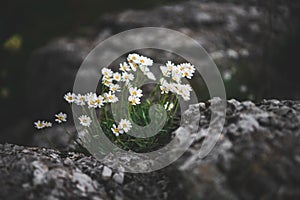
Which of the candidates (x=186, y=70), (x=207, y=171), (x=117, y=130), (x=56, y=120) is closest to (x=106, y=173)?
(x=117, y=130)

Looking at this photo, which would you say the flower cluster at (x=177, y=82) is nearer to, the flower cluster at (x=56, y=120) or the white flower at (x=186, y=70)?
the white flower at (x=186, y=70)

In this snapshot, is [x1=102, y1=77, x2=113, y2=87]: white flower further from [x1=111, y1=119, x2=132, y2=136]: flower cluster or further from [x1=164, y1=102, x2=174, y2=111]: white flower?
[x1=164, y1=102, x2=174, y2=111]: white flower

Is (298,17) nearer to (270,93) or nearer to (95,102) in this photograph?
(270,93)

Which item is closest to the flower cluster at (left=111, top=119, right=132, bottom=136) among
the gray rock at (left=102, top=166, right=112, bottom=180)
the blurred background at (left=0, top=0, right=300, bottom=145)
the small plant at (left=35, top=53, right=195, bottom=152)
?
the small plant at (left=35, top=53, right=195, bottom=152)

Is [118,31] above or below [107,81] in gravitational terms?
above

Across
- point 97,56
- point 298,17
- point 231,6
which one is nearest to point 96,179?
point 97,56

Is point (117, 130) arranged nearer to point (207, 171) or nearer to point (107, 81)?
point (107, 81)
